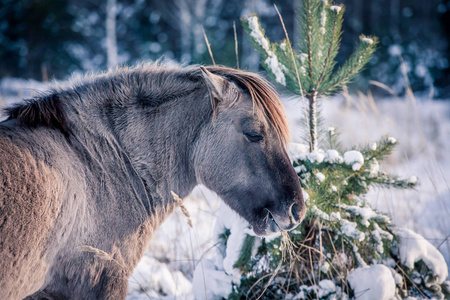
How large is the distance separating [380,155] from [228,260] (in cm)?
156

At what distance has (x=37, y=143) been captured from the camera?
191cm

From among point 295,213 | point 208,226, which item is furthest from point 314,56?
point 208,226

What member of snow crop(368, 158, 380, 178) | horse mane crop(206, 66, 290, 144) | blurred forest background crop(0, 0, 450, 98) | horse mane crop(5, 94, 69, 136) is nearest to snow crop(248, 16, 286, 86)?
horse mane crop(206, 66, 290, 144)

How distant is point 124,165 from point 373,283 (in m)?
2.10

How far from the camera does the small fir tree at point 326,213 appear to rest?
2562mm

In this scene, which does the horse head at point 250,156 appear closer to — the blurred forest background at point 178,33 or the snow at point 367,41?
the snow at point 367,41

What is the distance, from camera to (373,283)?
246 cm

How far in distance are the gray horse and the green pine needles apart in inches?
22.6

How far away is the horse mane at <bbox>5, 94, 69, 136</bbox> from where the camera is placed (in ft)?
6.64

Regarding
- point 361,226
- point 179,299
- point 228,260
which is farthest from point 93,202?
point 361,226

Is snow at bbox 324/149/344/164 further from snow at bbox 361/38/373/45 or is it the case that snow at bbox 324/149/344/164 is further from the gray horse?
snow at bbox 361/38/373/45

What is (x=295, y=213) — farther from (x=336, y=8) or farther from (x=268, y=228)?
(x=336, y=8)

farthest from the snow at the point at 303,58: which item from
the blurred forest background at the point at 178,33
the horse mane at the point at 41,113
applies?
the blurred forest background at the point at 178,33

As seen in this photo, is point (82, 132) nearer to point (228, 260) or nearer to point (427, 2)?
point (228, 260)
